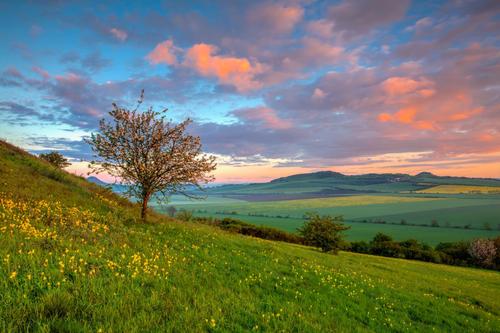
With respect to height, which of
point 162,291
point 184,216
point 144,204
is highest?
point 144,204

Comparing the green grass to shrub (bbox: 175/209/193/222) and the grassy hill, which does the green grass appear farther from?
the grassy hill

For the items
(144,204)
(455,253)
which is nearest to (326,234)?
(144,204)

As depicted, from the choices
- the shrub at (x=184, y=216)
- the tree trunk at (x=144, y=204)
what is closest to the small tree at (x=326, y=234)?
the shrub at (x=184, y=216)

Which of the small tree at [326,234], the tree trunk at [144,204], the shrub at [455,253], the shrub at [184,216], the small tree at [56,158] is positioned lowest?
the shrub at [455,253]

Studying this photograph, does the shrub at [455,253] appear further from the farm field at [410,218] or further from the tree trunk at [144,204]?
the tree trunk at [144,204]

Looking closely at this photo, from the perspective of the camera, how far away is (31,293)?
6.45m

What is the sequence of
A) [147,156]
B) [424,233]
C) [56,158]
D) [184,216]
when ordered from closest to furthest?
1. [147,156]
2. [184,216]
3. [56,158]
4. [424,233]

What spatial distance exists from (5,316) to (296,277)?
33.3ft

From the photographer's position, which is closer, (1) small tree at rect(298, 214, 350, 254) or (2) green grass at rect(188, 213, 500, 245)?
(1) small tree at rect(298, 214, 350, 254)

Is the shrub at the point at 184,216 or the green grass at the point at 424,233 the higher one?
the shrub at the point at 184,216

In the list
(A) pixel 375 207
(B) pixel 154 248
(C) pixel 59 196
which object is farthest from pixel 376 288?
(A) pixel 375 207

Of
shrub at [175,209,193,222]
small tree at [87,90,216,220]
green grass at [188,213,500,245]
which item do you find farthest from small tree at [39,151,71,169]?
green grass at [188,213,500,245]

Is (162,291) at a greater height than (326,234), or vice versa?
(162,291)

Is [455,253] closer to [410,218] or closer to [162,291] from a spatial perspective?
[410,218]
